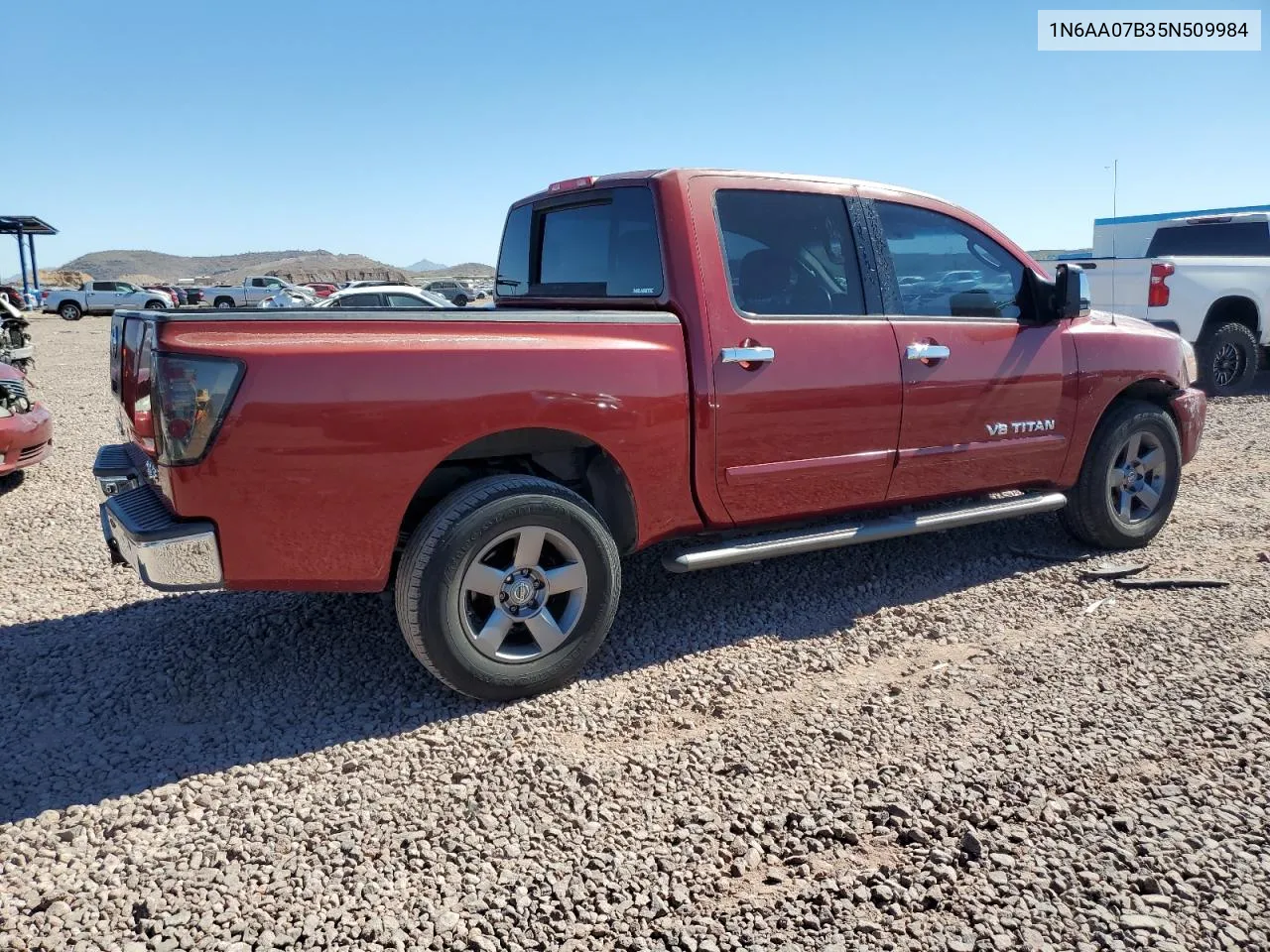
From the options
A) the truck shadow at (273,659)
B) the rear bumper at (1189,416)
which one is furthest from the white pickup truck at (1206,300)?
the truck shadow at (273,659)

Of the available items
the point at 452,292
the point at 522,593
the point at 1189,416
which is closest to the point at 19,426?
the point at 522,593

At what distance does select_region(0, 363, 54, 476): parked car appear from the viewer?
240 inches

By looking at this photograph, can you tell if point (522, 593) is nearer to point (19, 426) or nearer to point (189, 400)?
point (189, 400)

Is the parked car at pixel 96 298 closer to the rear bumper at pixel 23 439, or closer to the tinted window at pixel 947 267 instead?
the rear bumper at pixel 23 439

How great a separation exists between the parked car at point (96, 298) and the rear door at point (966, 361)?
1601 inches

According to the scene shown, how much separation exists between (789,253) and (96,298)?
4400 centimetres

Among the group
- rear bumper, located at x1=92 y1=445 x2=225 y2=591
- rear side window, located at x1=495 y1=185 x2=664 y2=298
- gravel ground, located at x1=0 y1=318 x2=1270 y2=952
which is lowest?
gravel ground, located at x1=0 y1=318 x2=1270 y2=952

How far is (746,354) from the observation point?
371 cm

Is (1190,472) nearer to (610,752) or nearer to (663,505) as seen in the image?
(663,505)

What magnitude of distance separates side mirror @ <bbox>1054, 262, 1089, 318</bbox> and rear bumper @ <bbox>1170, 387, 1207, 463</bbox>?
1.05 metres

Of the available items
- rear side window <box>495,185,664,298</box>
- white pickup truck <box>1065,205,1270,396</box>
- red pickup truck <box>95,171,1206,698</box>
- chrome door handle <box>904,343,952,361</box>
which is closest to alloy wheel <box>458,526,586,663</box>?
red pickup truck <box>95,171,1206,698</box>

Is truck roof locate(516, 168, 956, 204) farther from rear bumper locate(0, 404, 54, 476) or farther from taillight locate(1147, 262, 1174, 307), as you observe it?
taillight locate(1147, 262, 1174, 307)

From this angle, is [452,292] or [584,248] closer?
[584,248]

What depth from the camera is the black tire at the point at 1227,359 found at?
10445mm
